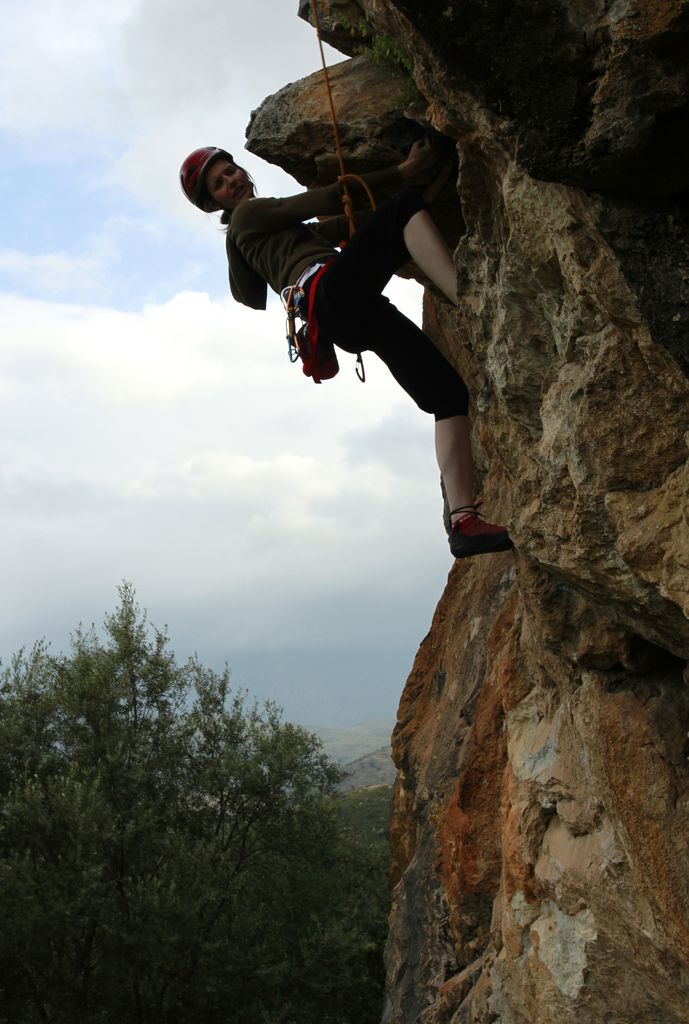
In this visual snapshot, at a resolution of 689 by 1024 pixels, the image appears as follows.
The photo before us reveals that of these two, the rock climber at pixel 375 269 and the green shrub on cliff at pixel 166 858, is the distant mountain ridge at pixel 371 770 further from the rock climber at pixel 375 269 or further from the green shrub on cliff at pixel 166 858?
the rock climber at pixel 375 269

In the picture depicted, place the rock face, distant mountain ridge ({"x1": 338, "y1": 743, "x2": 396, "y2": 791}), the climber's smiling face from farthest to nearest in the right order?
1. distant mountain ridge ({"x1": 338, "y1": 743, "x2": 396, "y2": 791})
2. the climber's smiling face
3. the rock face

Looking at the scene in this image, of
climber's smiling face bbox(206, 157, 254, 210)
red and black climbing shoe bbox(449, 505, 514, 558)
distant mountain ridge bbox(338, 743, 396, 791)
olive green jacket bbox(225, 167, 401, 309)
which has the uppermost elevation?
climber's smiling face bbox(206, 157, 254, 210)

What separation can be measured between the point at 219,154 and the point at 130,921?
12640 millimetres

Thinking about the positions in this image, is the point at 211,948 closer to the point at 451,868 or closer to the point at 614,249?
the point at 451,868

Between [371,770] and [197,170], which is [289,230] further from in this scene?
[371,770]

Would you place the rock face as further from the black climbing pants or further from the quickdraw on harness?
the quickdraw on harness

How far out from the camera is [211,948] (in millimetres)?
15453

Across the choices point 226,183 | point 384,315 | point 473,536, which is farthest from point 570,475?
point 226,183

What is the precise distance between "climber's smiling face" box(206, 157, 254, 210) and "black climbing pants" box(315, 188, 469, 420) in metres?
1.27

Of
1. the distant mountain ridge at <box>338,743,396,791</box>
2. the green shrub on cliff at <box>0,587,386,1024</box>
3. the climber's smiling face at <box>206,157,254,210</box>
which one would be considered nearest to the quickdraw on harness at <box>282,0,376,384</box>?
the climber's smiling face at <box>206,157,254,210</box>

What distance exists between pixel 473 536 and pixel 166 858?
42.0ft

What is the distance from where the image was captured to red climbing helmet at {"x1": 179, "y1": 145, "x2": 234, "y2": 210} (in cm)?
647

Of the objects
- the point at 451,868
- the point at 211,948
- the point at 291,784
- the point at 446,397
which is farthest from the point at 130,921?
the point at 446,397

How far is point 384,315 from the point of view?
579 centimetres
